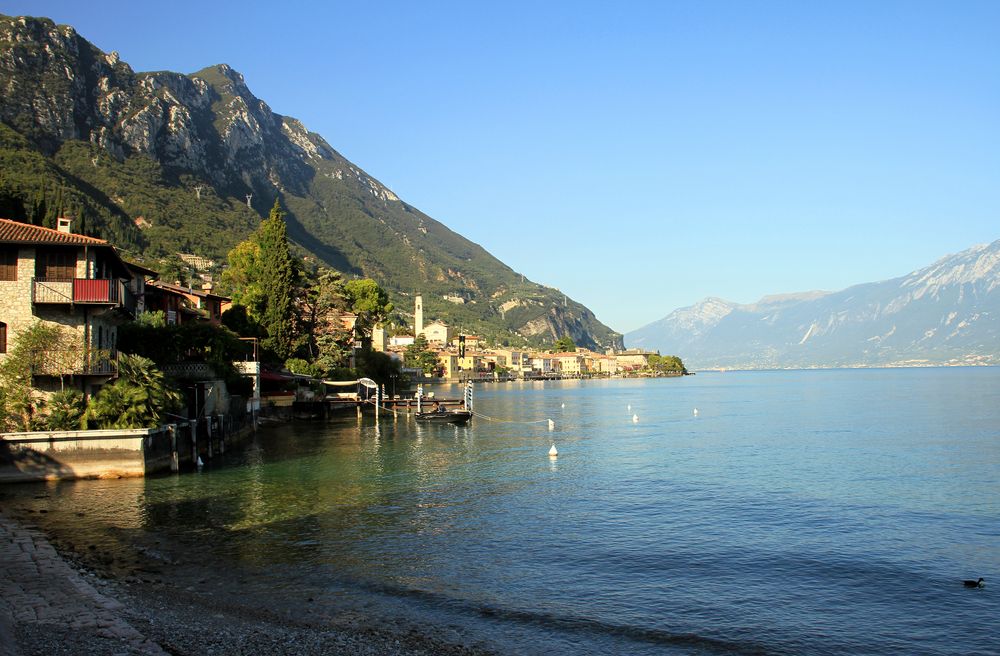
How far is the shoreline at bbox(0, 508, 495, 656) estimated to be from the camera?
12994mm

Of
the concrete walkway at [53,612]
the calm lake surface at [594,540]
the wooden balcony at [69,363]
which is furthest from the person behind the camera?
the wooden balcony at [69,363]

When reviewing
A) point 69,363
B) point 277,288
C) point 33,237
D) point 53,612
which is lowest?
point 53,612

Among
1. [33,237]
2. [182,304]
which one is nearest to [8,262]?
[33,237]

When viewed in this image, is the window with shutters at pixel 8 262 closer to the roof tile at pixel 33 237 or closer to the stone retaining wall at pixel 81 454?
the roof tile at pixel 33 237

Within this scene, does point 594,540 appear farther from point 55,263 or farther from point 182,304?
point 182,304

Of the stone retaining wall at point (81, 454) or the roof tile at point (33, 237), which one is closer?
the stone retaining wall at point (81, 454)

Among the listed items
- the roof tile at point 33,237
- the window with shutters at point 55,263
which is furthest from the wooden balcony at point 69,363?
the roof tile at point 33,237

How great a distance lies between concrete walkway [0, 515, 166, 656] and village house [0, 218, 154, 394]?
13.7 meters

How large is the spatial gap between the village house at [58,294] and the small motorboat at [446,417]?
119 ft

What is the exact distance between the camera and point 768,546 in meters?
21.7

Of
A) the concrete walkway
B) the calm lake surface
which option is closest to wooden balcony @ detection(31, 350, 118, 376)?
the calm lake surface

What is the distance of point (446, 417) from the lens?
66.2m

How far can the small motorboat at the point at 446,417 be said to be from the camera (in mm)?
65812

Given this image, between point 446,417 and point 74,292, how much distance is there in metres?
38.7
